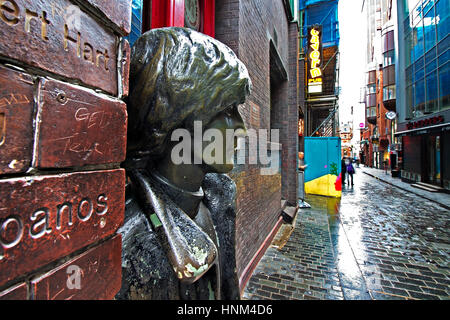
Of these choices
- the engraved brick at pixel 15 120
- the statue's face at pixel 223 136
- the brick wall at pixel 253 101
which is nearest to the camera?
the engraved brick at pixel 15 120

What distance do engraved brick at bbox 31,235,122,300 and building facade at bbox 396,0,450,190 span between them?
17.2 m

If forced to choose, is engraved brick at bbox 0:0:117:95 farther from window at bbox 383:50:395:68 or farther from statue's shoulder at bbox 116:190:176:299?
window at bbox 383:50:395:68

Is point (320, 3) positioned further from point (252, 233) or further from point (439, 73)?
point (252, 233)

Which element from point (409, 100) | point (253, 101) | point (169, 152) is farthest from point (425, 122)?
point (169, 152)

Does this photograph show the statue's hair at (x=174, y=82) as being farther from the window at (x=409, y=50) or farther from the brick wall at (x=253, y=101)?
the window at (x=409, y=50)

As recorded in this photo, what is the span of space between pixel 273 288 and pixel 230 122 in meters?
3.40

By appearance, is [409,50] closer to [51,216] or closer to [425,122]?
[425,122]

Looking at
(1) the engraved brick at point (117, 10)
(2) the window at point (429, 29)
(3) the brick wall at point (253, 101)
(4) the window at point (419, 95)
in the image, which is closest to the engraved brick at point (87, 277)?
(1) the engraved brick at point (117, 10)

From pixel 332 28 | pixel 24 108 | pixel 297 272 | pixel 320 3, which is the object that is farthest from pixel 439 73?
pixel 24 108

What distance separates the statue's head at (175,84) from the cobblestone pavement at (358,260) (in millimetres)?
3275

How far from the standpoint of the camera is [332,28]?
1658 cm

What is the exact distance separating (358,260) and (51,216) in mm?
5446

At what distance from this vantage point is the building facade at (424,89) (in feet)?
44.9
